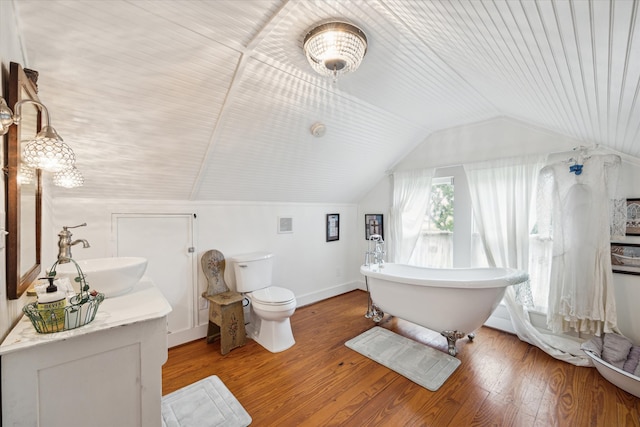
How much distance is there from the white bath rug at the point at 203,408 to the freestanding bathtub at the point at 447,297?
1.57 meters

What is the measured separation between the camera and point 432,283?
2281mm

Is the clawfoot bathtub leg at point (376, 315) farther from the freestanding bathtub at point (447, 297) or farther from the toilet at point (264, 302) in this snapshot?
the toilet at point (264, 302)

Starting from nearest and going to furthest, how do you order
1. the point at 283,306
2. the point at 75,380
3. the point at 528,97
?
1. the point at 75,380
2. the point at 528,97
3. the point at 283,306

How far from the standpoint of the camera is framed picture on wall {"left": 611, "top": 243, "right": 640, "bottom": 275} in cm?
218

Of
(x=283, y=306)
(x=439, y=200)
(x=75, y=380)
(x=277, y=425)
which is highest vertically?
(x=439, y=200)

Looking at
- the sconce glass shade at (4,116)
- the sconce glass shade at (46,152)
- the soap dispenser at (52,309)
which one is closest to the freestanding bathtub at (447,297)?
the soap dispenser at (52,309)

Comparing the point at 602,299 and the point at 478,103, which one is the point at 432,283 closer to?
the point at 602,299

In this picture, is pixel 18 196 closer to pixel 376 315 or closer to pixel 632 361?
pixel 376 315

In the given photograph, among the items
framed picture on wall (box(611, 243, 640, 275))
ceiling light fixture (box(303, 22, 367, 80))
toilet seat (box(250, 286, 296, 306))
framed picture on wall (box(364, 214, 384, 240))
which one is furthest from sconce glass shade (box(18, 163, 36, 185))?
framed picture on wall (box(611, 243, 640, 275))

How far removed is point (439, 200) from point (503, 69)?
2.25 m

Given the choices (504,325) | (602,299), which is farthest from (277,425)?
(602,299)

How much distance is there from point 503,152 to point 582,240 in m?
1.09

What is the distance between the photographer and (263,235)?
3186 mm

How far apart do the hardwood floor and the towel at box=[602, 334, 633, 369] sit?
0.54 ft
